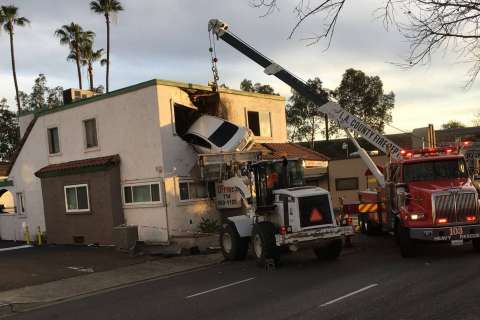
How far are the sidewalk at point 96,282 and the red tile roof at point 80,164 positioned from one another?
579cm

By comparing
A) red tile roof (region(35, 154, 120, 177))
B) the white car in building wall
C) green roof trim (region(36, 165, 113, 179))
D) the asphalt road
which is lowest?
the asphalt road

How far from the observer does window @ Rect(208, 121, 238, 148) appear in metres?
21.0

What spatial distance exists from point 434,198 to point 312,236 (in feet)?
10.5

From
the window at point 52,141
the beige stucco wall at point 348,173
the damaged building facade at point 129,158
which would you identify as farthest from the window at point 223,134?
the beige stucco wall at point 348,173

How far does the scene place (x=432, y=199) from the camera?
13.4m

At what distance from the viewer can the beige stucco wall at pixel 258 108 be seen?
23.7 metres

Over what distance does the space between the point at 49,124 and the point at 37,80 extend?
40.5 m

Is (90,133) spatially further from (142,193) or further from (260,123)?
(260,123)

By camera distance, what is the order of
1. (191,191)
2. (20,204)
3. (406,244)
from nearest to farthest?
1. (406,244)
2. (191,191)
3. (20,204)

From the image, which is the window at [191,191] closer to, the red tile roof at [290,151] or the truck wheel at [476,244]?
the red tile roof at [290,151]

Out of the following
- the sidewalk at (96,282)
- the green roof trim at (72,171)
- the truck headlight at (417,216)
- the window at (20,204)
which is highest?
the green roof trim at (72,171)

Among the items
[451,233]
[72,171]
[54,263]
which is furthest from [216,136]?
[451,233]

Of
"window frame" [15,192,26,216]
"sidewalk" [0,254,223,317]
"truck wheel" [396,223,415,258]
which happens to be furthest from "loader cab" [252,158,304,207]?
"window frame" [15,192,26,216]

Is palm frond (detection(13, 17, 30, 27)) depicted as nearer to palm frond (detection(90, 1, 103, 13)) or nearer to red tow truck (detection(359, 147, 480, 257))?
palm frond (detection(90, 1, 103, 13))
